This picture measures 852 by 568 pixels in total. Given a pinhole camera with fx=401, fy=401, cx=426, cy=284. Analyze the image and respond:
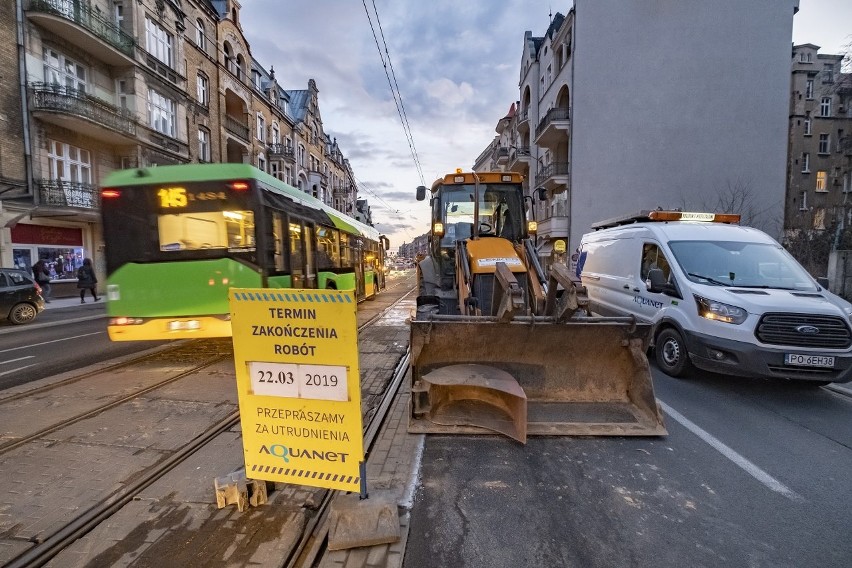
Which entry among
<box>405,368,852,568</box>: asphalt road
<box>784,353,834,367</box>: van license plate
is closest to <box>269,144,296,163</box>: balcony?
<box>405,368,852,568</box>: asphalt road

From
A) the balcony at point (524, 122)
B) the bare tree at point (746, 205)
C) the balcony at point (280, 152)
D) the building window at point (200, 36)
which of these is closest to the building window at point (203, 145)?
the building window at point (200, 36)

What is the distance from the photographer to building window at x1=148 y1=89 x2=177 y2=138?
69.0ft

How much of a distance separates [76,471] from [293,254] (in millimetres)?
5188

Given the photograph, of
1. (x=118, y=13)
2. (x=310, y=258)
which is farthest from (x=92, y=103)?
(x=310, y=258)

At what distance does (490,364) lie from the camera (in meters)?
4.77

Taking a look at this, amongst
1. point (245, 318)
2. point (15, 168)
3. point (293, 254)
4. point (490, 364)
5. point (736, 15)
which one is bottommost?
point (490, 364)

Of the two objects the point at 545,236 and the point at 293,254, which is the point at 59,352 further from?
the point at 545,236

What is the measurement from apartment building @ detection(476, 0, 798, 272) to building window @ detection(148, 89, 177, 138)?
22668 mm

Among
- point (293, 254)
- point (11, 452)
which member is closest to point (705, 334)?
point (293, 254)

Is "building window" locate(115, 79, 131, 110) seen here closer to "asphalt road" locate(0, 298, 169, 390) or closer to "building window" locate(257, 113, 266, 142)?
"asphalt road" locate(0, 298, 169, 390)

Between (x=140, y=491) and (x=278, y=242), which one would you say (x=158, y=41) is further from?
(x=140, y=491)

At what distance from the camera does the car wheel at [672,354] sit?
19.7ft

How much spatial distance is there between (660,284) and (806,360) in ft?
6.30

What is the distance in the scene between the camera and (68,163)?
1803 centimetres
